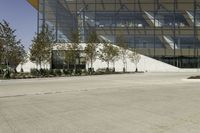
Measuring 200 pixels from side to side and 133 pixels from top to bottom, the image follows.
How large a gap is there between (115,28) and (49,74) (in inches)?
1115

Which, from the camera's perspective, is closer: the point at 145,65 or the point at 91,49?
the point at 91,49

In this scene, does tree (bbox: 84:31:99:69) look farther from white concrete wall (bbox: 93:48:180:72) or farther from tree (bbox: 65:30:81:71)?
white concrete wall (bbox: 93:48:180:72)

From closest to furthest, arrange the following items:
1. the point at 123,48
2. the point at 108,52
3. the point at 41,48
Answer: the point at 41,48, the point at 108,52, the point at 123,48

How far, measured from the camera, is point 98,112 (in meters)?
13.1

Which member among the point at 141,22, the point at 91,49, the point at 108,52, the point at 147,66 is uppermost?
the point at 141,22

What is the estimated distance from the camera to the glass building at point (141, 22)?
71875 mm

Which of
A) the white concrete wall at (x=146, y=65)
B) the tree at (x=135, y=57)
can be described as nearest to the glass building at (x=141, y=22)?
the white concrete wall at (x=146, y=65)

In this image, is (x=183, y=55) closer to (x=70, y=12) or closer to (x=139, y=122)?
(x=70, y=12)

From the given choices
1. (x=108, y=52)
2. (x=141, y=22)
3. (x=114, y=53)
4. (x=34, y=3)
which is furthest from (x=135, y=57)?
(x=34, y=3)

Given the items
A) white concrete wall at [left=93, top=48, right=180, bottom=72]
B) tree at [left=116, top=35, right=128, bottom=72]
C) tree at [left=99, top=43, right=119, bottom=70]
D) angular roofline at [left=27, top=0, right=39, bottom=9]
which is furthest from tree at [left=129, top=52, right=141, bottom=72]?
angular roofline at [left=27, top=0, right=39, bottom=9]

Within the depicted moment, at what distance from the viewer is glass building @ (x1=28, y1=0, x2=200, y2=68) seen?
71.9m

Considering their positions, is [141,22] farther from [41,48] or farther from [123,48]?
[41,48]

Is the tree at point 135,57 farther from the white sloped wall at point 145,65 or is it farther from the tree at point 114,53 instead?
the tree at point 114,53

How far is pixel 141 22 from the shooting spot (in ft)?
241
